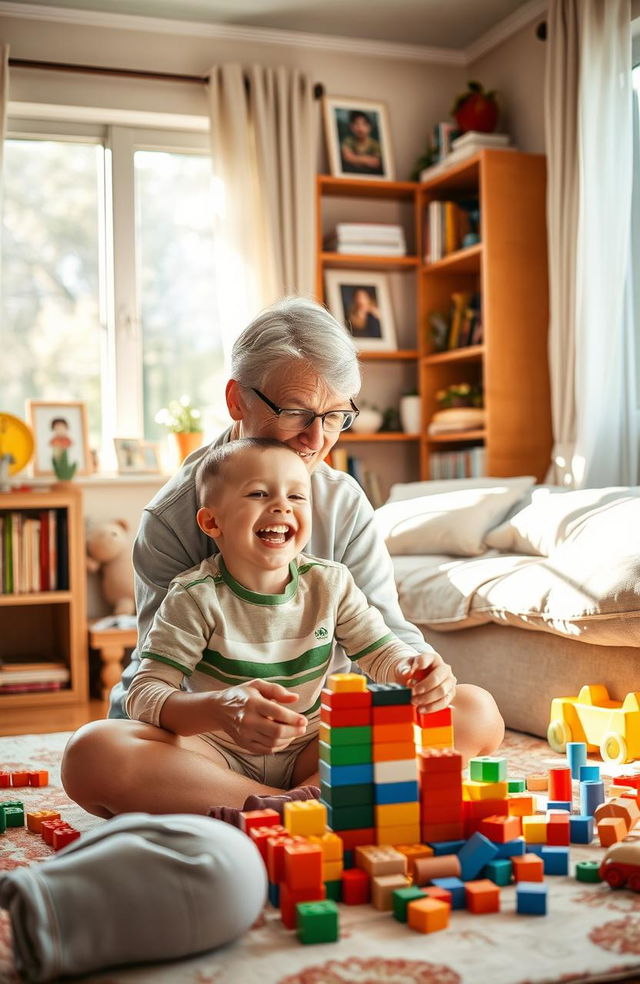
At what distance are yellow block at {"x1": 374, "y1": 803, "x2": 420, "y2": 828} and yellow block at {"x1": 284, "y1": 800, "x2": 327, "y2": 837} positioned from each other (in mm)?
84

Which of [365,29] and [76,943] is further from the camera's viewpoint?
[365,29]

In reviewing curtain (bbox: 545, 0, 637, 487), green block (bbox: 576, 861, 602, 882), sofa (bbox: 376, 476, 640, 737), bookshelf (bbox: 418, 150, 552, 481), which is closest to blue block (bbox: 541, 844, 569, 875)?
green block (bbox: 576, 861, 602, 882)

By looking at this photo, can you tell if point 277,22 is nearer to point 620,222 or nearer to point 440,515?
point 620,222

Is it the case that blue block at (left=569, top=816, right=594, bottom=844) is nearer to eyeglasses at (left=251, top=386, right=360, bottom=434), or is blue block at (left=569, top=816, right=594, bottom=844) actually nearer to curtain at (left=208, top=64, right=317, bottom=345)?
eyeglasses at (left=251, top=386, right=360, bottom=434)

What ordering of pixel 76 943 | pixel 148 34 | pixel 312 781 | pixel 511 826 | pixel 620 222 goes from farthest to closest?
pixel 148 34
pixel 620 222
pixel 312 781
pixel 511 826
pixel 76 943

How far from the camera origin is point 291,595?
1750mm

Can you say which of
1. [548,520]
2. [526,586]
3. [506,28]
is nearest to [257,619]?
[526,586]

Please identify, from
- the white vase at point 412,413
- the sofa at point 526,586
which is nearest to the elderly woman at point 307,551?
the sofa at point 526,586

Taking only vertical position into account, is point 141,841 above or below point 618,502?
below

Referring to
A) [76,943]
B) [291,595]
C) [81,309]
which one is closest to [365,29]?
[81,309]

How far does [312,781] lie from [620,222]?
2.70 metres

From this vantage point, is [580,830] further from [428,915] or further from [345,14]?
[345,14]

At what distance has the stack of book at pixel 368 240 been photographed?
15.1ft

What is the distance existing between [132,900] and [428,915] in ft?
1.15
